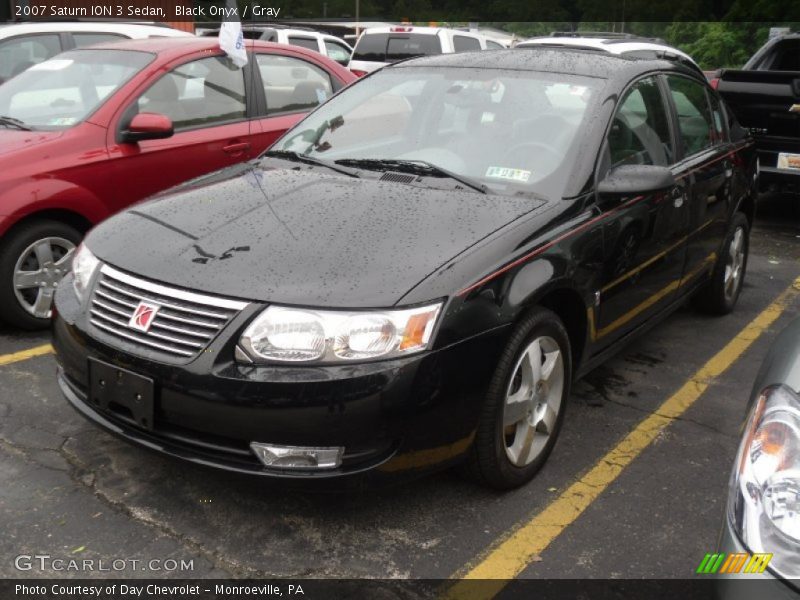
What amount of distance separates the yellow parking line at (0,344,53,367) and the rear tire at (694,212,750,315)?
3.82 metres

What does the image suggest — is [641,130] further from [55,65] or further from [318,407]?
[55,65]

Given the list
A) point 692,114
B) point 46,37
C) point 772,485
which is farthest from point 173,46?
point 772,485

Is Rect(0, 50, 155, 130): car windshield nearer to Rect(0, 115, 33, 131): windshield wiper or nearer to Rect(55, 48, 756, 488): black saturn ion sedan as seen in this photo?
Rect(0, 115, 33, 131): windshield wiper

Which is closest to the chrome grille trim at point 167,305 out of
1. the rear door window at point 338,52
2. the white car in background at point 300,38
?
the white car in background at point 300,38

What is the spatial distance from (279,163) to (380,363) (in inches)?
65.1

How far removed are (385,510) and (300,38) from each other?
11.9 meters

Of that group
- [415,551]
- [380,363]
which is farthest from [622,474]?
[380,363]

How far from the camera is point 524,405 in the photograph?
3.10 metres

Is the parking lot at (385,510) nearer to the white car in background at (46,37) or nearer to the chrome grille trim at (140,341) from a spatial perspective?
the chrome grille trim at (140,341)

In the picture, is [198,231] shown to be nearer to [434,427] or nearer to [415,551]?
[434,427]

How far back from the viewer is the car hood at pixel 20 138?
4633 millimetres

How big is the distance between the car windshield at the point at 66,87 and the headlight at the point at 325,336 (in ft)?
9.83

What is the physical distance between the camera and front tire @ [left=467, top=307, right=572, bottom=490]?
2.92m

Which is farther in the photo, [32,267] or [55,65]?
[55,65]
